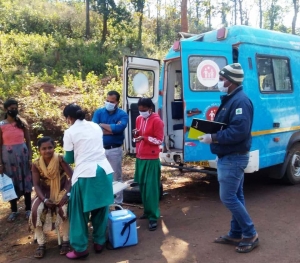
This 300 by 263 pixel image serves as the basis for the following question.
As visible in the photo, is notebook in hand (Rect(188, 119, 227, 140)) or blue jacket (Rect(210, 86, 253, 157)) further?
notebook in hand (Rect(188, 119, 227, 140))

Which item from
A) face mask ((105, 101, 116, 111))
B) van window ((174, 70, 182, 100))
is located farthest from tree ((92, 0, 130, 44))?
face mask ((105, 101, 116, 111))

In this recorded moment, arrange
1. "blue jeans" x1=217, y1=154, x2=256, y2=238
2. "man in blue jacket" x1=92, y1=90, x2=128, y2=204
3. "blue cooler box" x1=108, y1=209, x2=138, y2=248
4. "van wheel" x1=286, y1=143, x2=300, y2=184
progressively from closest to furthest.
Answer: "blue jeans" x1=217, y1=154, x2=256, y2=238
"blue cooler box" x1=108, y1=209, x2=138, y2=248
"man in blue jacket" x1=92, y1=90, x2=128, y2=204
"van wheel" x1=286, y1=143, x2=300, y2=184

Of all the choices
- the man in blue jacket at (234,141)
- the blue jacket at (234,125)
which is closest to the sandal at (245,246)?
the man in blue jacket at (234,141)

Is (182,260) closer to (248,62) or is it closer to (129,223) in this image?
(129,223)

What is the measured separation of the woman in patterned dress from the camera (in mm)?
4594

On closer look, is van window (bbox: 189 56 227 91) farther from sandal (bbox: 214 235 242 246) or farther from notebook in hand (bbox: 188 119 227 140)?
sandal (bbox: 214 235 242 246)

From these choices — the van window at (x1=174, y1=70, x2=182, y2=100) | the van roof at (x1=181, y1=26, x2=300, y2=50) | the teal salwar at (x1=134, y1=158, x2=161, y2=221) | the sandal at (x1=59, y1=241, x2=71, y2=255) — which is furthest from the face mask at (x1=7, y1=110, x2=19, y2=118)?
the van roof at (x1=181, y1=26, x2=300, y2=50)

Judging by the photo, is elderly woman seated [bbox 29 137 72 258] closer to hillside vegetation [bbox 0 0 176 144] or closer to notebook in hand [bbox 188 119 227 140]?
notebook in hand [bbox 188 119 227 140]

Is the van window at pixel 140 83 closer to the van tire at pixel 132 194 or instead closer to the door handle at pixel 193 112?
the door handle at pixel 193 112

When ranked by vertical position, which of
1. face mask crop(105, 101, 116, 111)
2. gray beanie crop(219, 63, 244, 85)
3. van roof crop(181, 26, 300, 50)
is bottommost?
face mask crop(105, 101, 116, 111)

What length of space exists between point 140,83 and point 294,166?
3.07 metres

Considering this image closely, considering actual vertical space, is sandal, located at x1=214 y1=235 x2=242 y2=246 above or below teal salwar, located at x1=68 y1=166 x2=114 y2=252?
below

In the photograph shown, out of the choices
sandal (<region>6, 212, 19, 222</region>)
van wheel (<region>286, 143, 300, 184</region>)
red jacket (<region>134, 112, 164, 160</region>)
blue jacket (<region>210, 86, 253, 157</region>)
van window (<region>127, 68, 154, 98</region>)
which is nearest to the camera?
blue jacket (<region>210, 86, 253, 157</region>)

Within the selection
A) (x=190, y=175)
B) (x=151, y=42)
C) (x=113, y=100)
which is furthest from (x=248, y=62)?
(x=151, y=42)
